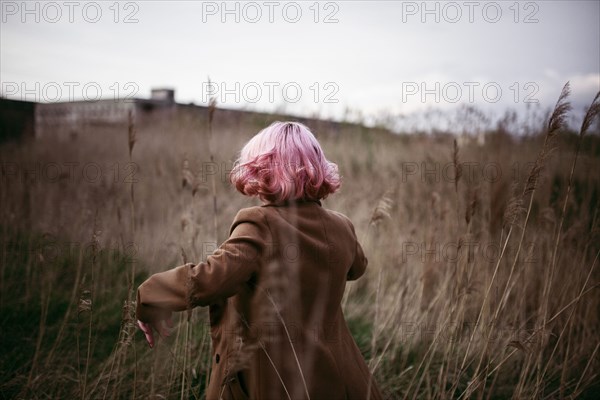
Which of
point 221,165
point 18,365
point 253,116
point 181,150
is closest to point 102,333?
point 18,365

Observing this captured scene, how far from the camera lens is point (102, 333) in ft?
10.3

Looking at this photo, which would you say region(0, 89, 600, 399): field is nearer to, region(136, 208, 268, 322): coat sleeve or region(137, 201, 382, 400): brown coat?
region(136, 208, 268, 322): coat sleeve

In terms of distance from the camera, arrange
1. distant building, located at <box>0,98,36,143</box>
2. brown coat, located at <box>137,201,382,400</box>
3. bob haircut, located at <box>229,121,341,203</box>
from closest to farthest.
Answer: brown coat, located at <box>137,201,382,400</box> → bob haircut, located at <box>229,121,341,203</box> → distant building, located at <box>0,98,36,143</box>

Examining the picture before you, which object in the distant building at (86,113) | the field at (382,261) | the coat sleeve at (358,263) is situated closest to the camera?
the coat sleeve at (358,263)

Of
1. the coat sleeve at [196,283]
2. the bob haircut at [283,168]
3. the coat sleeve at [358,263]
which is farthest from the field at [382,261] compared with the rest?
the bob haircut at [283,168]

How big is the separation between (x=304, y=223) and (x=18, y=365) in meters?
2.09

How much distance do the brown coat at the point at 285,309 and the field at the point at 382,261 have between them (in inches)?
15.2

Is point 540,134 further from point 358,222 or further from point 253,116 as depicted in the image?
point 253,116

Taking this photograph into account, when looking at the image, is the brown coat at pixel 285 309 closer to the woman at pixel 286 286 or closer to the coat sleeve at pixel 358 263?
the woman at pixel 286 286

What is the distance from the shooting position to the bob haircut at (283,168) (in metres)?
1.71

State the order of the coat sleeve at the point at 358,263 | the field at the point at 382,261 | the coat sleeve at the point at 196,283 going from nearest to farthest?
the coat sleeve at the point at 196,283
the coat sleeve at the point at 358,263
the field at the point at 382,261

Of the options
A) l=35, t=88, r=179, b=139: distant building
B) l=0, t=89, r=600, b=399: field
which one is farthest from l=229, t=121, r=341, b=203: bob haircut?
l=35, t=88, r=179, b=139: distant building

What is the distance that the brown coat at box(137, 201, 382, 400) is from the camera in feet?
5.24

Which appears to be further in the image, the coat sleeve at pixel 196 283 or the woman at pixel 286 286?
the woman at pixel 286 286
